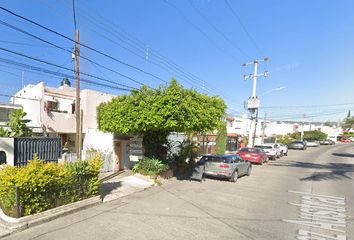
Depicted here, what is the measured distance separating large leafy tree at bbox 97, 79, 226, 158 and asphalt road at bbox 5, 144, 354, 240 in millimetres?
2881

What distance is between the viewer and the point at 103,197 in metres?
10.6

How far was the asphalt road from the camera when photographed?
7.26m

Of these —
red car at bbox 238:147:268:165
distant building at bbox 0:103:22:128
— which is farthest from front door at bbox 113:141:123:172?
red car at bbox 238:147:268:165

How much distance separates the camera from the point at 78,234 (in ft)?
23.0

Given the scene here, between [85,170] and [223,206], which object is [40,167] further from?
[223,206]

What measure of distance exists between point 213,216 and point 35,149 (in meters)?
8.31

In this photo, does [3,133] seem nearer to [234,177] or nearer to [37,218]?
[37,218]

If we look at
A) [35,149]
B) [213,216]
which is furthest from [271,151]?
[35,149]

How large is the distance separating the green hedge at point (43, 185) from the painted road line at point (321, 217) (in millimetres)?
6321

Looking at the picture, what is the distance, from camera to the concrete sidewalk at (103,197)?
7.13 m

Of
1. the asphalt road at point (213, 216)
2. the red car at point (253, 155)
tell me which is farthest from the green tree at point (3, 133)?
the red car at point (253, 155)

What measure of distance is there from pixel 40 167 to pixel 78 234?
93.5 inches

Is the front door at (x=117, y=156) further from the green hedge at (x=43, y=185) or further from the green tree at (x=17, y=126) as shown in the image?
the green hedge at (x=43, y=185)

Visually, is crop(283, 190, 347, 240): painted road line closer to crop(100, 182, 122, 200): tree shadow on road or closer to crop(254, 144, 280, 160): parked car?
crop(100, 182, 122, 200): tree shadow on road
